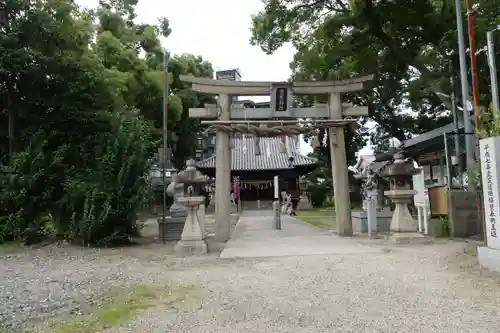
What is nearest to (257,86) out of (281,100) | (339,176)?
(281,100)

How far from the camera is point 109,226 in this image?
431 inches

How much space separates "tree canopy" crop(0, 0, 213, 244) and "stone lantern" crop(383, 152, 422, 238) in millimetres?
6530

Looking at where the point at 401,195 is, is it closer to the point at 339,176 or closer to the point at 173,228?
the point at 339,176

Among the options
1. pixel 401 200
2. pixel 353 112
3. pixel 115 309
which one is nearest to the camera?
pixel 115 309

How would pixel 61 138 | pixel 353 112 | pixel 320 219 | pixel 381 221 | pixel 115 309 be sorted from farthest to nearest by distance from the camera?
pixel 320 219, pixel 381 221, pixel 353 112, pixel 61 138, pixel 115 309

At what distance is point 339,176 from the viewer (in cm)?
1280

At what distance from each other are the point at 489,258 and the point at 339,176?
20.4 ft

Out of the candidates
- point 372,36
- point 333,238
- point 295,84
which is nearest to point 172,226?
point 333,238

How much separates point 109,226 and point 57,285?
4.34m

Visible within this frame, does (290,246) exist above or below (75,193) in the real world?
below

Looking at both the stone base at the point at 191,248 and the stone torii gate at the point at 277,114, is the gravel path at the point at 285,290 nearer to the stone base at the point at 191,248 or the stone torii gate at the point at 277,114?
the stone base at the point at 191,248

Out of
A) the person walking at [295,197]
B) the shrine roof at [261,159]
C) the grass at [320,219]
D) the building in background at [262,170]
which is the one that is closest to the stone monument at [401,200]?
the grass at [320,219]

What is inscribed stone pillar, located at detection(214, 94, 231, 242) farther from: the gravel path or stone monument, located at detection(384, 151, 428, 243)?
stone monument, located at detection(384, 151, 428, 243)

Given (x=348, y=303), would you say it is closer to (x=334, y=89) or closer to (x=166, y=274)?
(x=166, y=274)
